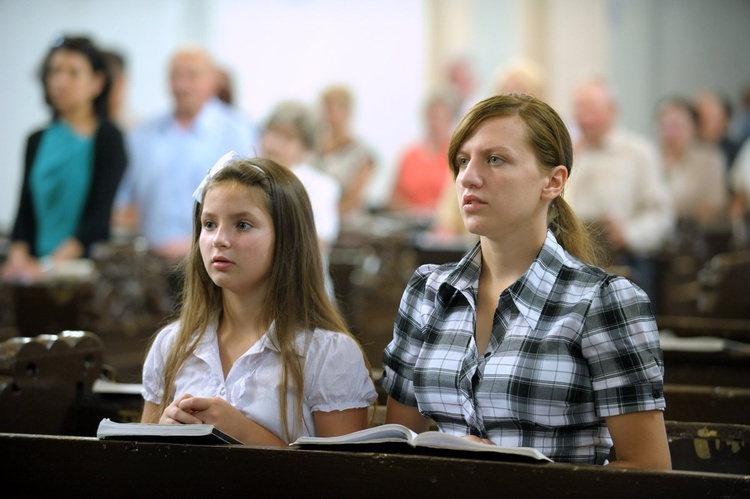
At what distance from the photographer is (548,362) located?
76.3 inches

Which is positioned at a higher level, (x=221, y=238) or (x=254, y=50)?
(x=254, y=50)

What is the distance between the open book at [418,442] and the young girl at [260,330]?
13.6 inches

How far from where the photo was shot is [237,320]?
2.34 meters

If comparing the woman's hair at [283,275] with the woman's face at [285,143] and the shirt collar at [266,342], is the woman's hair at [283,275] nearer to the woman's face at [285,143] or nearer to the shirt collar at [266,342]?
the shirt collar at [266,342]

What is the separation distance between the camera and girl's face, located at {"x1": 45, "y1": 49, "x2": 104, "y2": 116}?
18.0ft

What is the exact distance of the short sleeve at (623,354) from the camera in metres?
1.89

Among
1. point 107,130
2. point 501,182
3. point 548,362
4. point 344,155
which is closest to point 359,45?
point 344,155

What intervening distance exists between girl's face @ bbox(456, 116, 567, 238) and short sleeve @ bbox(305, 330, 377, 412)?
382 millimetres

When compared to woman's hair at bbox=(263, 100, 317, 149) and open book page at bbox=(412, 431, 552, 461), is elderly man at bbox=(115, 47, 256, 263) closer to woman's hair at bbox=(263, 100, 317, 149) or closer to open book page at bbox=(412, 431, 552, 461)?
woman's hair at bbox=(263, 100, 317, 149)

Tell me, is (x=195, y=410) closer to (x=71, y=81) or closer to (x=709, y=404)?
(x=709, y=404)

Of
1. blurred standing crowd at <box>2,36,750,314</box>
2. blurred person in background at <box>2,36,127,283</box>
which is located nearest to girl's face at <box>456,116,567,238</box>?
A: blurred standing crowd at <box>2,36,750,314</box>

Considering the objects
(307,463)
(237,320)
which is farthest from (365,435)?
(237,320)

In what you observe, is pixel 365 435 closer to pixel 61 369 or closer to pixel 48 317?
pixel 61 369

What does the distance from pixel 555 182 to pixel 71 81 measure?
3.94 metres
